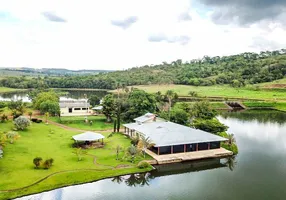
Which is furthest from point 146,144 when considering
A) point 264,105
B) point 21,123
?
point 264,105

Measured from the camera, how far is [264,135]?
4584 centimetres

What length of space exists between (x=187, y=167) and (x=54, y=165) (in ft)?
42.0

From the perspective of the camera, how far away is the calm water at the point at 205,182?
2362cm

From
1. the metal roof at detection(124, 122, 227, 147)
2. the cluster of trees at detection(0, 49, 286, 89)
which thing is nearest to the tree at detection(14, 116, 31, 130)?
the metal roof at detection(124, 122, 227, 147)

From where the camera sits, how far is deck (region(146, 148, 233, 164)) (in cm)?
3110

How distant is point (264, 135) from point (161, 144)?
2160 centimetres

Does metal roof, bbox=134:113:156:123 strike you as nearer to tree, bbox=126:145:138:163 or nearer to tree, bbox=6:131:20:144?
tree, bbox=126:145:138:163

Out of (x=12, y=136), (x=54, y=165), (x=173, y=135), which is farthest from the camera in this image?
(x=173, y=135)

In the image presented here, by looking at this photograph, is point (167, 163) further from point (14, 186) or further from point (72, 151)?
point (14, 186)

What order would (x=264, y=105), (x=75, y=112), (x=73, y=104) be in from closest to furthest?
(x=73, y=104)
(x=75, y=112)
(x=264, y=105)

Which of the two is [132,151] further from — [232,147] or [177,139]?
[232,147]

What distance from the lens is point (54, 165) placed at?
27.6m

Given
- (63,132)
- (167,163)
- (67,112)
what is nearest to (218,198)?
(167,163)

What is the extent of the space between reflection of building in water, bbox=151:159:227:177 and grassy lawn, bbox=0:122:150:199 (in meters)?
2.23
